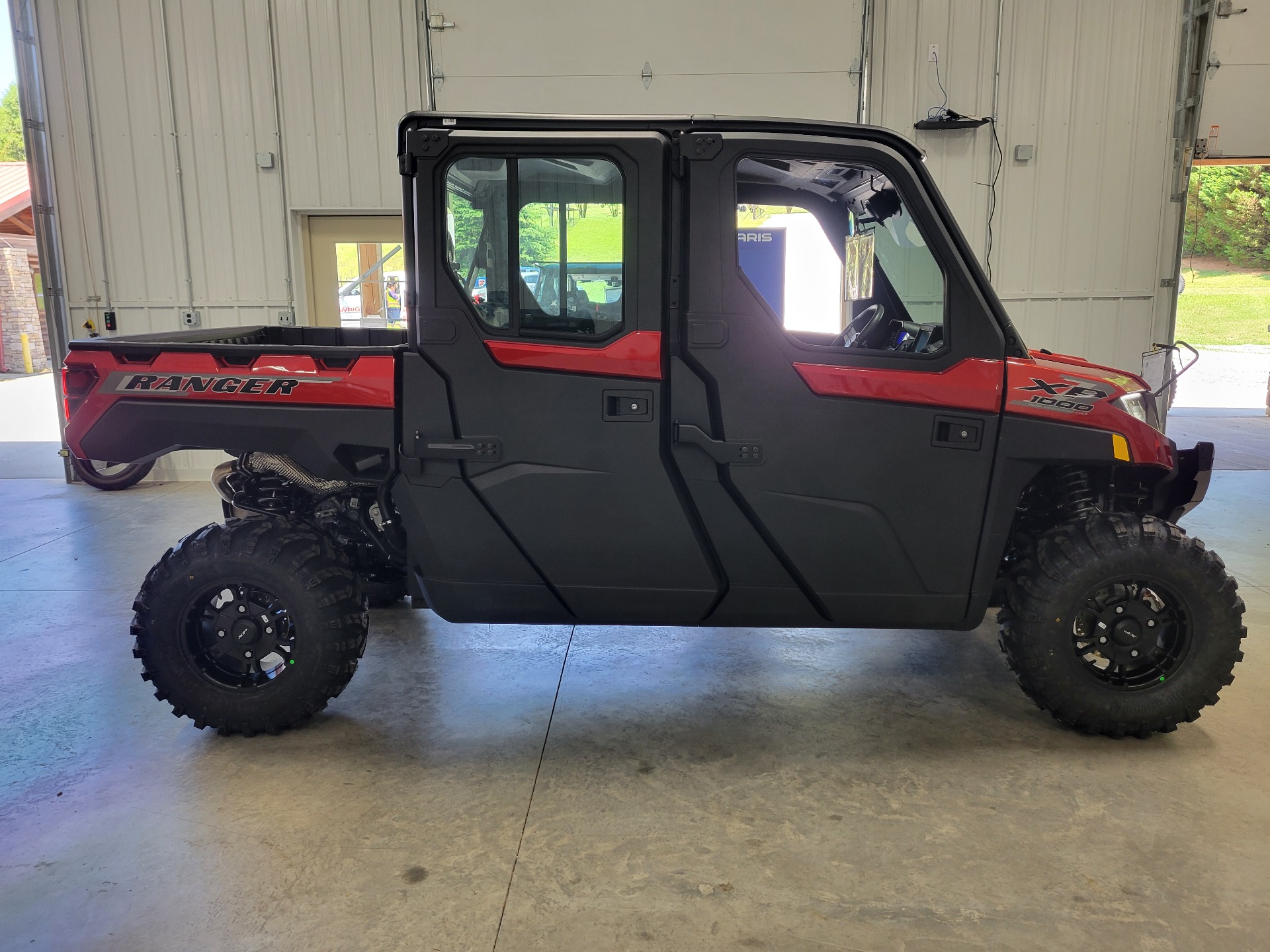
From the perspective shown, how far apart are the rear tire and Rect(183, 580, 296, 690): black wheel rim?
518cm

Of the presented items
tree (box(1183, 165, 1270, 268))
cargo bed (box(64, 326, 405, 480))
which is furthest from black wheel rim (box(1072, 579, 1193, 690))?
tree (box(1183, 165, 1270, 268))

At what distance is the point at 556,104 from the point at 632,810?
6.44 meters

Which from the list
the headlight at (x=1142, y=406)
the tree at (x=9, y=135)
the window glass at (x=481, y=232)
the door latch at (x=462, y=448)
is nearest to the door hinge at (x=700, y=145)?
the window glass at (x=481, y=232)

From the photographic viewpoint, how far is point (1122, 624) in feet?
10.1

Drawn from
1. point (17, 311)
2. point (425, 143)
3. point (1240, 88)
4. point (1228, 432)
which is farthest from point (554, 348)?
point (17, 311)

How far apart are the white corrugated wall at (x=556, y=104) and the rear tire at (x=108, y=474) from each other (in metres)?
1.36

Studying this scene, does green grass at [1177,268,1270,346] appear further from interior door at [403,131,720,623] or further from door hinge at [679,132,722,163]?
interior door at [403,131,720,623]

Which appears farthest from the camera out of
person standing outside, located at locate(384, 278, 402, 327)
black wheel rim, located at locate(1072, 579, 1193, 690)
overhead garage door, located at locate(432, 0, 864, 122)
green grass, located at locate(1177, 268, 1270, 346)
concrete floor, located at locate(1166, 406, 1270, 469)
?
green grass, located at locate(1177, 268, 1270, 346)

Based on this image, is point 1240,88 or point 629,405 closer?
point 629,405

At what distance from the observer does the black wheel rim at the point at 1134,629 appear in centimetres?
306

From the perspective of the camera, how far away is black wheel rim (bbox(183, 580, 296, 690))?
122 inches

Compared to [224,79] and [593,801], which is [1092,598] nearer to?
[593,801]

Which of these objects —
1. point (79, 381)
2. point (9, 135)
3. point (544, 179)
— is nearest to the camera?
point (544, 179)

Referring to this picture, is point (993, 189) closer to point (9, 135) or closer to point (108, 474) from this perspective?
point (108, 474)
